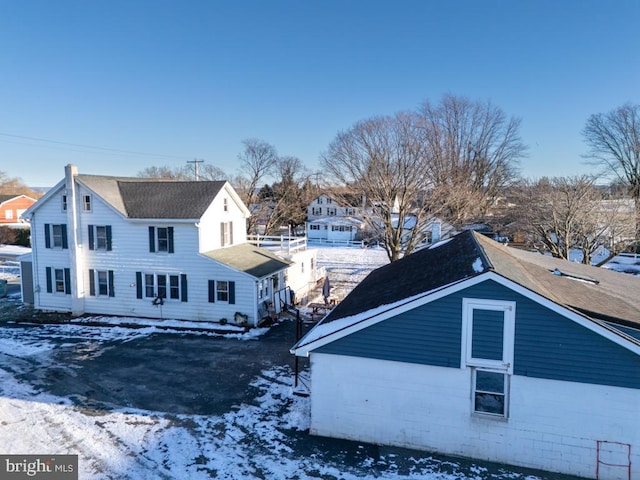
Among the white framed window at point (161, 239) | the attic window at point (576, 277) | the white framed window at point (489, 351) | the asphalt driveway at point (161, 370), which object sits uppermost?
the white framed window at point (161, 239)

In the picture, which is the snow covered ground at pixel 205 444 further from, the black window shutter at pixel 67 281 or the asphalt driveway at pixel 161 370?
the black window shutter at pixel 67 281

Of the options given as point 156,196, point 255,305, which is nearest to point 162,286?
point 156,196

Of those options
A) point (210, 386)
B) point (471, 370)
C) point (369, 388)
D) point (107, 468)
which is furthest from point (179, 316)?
point (471, 370)

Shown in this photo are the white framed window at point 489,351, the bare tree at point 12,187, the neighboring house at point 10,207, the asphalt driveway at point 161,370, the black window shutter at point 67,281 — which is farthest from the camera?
the bare tree at point 12,187

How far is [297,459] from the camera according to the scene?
349 inches

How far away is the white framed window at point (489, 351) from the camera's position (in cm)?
858

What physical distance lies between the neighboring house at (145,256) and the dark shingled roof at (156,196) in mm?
52

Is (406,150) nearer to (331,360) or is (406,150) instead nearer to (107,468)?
(331,360)

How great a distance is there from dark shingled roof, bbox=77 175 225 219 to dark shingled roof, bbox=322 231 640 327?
36.1 ft

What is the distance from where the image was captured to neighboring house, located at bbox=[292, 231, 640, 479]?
8.11m

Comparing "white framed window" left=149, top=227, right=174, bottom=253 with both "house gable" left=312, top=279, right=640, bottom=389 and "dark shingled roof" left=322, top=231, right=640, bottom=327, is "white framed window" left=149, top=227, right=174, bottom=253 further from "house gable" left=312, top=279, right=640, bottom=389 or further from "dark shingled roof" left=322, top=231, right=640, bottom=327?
"house gable" left=312, top=279, right=640, bottom=389

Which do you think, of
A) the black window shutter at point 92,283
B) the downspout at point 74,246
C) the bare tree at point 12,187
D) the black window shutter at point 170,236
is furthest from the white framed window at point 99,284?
the bare tree at point 12,187

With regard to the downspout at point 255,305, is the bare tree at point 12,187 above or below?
above

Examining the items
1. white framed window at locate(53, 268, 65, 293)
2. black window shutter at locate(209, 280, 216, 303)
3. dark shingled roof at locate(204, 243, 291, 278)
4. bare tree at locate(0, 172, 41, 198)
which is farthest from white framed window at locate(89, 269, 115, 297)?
bare tree at locate(0, 172, 41, 198)
